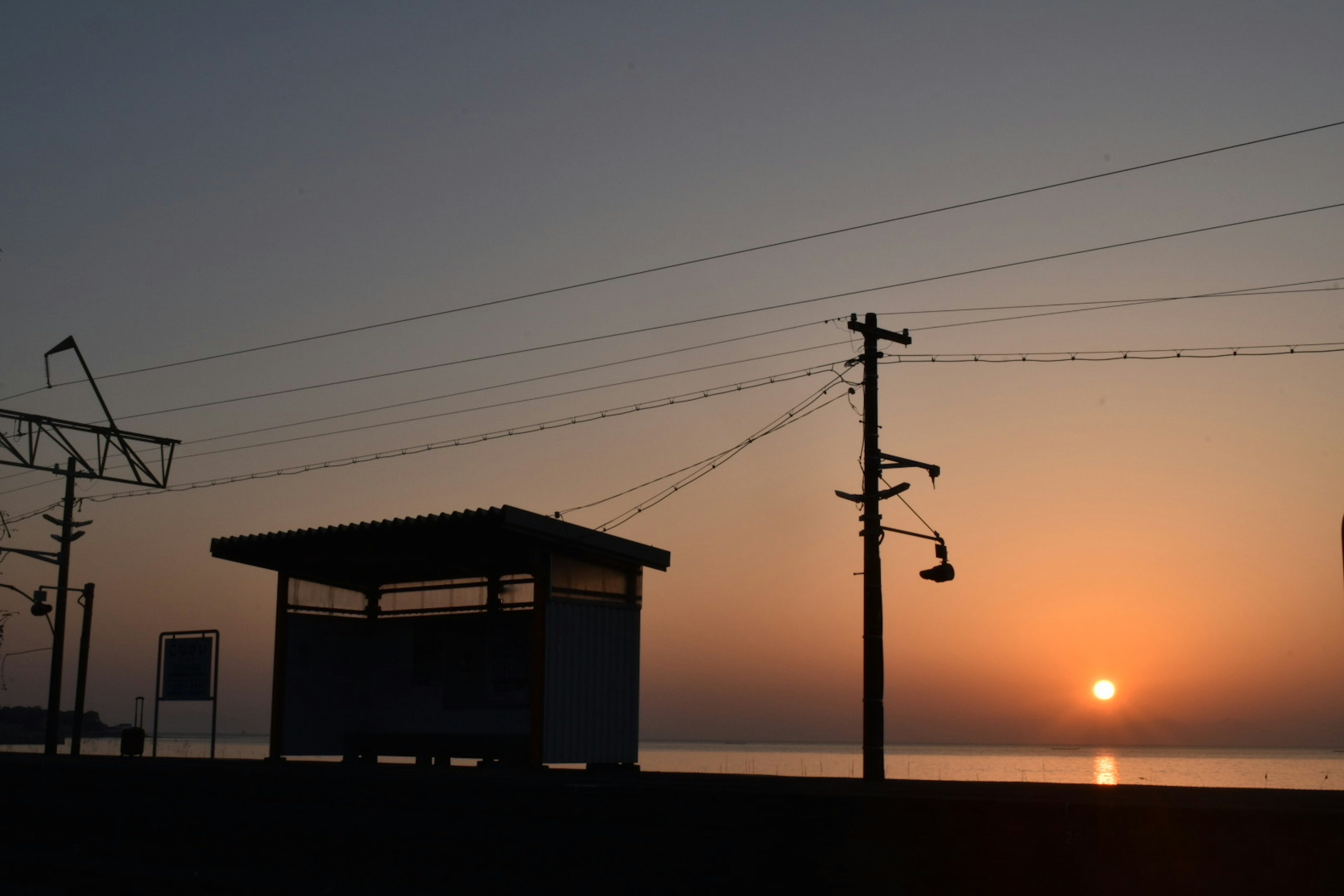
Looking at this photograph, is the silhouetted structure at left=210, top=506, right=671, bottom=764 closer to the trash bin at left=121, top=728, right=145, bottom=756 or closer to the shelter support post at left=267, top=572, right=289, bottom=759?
the shelter support post at left=267, top=572, right=289, bottom=759

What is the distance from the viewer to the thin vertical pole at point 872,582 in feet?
70.5

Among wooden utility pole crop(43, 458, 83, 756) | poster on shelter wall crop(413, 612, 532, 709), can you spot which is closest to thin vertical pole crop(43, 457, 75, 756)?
wooden utility pole crop(43, 458, 83, 756)

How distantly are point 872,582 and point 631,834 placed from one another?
10.9 m

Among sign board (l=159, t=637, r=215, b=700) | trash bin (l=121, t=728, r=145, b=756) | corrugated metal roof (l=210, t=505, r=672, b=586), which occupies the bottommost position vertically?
trash bin (l=121, t=728, r=145, b=756)

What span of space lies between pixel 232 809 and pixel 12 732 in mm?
188378

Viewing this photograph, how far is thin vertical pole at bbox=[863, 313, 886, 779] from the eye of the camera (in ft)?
70.5

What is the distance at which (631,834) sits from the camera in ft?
39.5

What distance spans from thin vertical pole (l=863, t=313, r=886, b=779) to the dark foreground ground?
4.51 meters

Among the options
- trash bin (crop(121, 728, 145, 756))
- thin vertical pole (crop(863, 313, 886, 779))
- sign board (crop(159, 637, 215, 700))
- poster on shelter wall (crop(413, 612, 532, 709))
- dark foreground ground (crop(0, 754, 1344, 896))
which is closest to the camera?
dark foreground ground (crop(0, 754, 1344, 896))

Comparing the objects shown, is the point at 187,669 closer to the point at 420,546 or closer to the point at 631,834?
the point at 420,546

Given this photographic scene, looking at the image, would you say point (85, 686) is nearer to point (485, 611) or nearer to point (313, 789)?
point (485, 611)

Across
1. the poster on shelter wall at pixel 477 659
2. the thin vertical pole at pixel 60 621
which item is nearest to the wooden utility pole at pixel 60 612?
the thin vertical pole at pixel 60 621

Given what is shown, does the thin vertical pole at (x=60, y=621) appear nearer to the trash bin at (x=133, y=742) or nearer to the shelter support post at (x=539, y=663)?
the trash bin at (x=133, y=742)

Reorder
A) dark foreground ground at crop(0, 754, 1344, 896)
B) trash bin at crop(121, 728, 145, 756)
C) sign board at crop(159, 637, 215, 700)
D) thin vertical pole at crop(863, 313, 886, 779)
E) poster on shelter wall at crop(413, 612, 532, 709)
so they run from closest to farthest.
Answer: dark foreground ground at crop(0, 754, 1344, 896), thin vertical pole at crop(863, 313, 886, 779), poster on shelter wall at crop(413, 612, 532, 709), sign board at crop(159, 637, 215, 700), trash bin at crop(121, 728, 145, 756)
